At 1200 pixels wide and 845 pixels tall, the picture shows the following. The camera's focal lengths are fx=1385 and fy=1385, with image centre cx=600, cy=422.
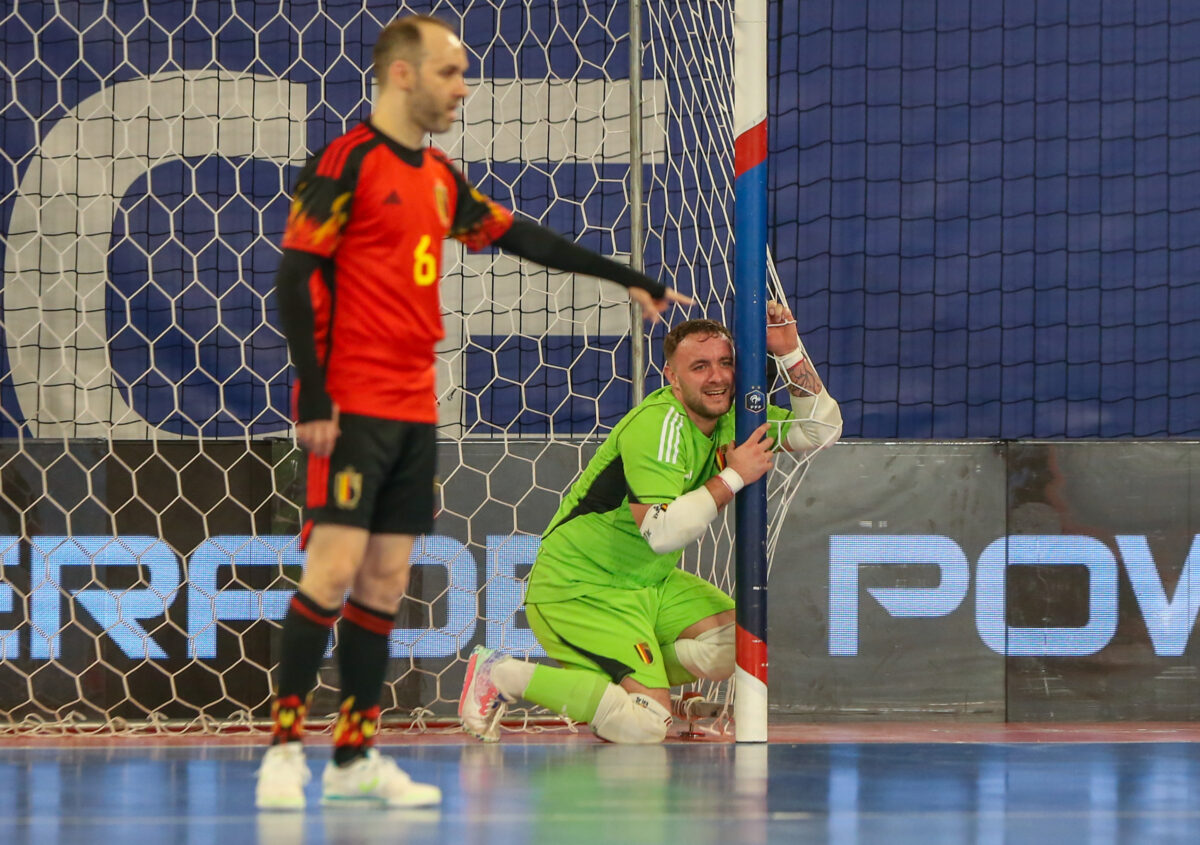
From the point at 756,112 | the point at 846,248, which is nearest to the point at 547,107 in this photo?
the point at 846,248

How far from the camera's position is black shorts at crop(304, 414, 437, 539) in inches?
99.9

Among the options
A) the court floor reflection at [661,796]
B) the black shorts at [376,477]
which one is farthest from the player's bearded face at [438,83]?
A: the court floor reflection at [661,796]

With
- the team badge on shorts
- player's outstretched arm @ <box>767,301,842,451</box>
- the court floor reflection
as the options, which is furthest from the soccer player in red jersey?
player's outstretched arm @ <box>767,301,842,451</box>

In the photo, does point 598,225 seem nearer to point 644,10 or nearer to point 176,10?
point 644,10

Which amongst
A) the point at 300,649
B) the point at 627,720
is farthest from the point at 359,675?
the point at 627,720

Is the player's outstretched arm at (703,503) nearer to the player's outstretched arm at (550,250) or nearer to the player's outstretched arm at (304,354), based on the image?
the player's outstretched arm at (550,250)

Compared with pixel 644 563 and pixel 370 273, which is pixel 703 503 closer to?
pixel 644 563

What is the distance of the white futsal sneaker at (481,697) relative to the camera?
154 inches

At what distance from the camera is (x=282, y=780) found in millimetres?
2494

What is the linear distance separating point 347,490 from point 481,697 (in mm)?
1558

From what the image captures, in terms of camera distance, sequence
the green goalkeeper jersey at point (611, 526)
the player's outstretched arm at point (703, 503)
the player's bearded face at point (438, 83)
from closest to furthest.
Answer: the player's bearded face at point (438, 83) → the player's outstretched arm at point (703, 503) → the green goalkeeper jersey at point (611, 526)

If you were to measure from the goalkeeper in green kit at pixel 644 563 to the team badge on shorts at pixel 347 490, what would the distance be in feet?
4.22

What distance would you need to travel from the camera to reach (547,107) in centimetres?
532

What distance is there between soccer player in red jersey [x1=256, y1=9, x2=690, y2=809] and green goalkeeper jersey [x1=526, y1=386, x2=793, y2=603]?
1278 mm
